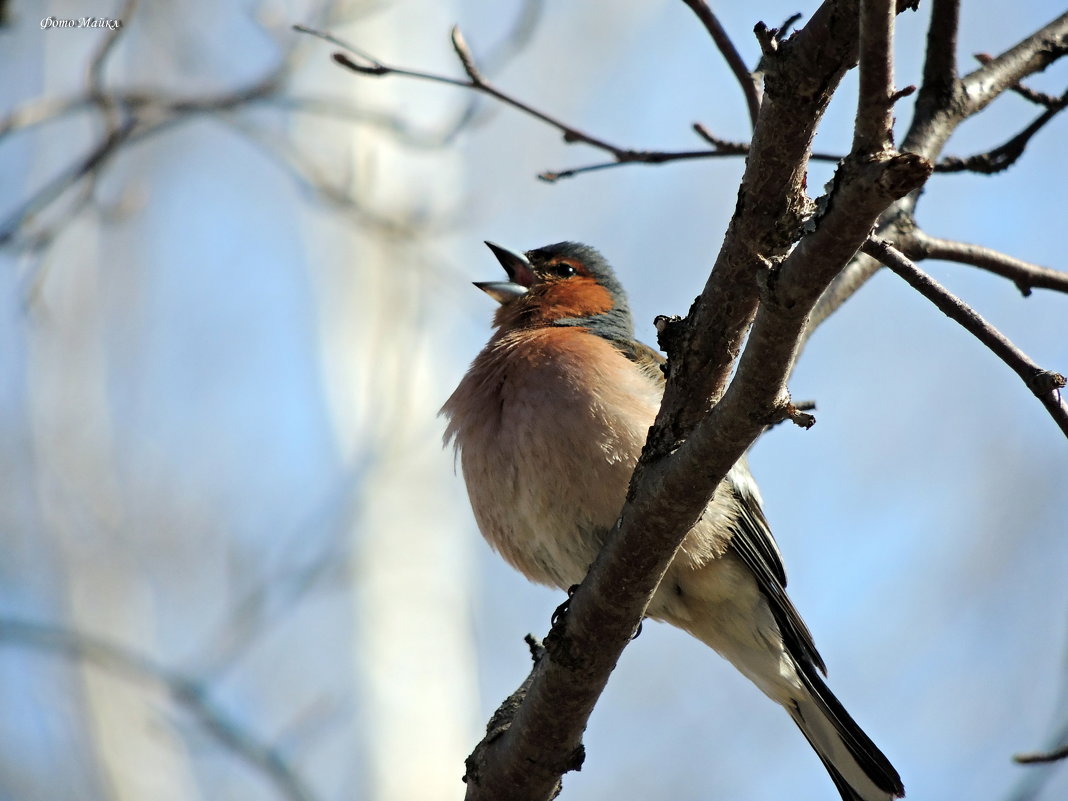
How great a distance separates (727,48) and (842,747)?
3.18 meters

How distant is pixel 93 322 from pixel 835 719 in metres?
6.73

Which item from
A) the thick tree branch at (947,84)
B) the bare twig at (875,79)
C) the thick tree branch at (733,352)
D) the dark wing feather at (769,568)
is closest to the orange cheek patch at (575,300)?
the thick tree branch at (947,84)

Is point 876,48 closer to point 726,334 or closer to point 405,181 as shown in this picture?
point 726,334

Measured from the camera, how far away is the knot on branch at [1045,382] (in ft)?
9.84

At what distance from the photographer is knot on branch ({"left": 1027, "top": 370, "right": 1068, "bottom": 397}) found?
118 inches

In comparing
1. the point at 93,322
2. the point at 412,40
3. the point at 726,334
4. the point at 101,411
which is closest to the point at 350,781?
the point at 101,411

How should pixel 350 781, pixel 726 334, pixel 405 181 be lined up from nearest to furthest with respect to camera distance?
pixel 726 334
pixel 350 781
pixel 405 181

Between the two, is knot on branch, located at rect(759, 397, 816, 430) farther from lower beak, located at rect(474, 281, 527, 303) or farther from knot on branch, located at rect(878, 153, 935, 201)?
lower beak, located at rect(474, 281, 527, 303)

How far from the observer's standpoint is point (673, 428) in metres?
3.27

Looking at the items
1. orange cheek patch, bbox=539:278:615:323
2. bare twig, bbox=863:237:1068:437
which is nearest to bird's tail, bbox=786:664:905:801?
orange cheek patch, bbox=539:278:615:323

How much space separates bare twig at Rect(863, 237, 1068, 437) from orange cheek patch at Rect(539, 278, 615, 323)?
A: 10.2 feet

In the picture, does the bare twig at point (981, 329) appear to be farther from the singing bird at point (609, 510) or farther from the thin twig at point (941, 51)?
the thin twig at point (941, 51)

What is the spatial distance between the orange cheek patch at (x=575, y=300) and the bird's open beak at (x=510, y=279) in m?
0.21

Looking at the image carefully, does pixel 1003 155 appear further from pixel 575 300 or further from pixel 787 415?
pixel 787 415
